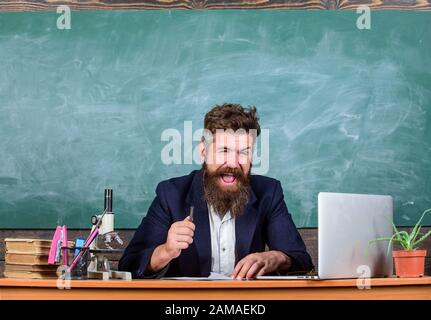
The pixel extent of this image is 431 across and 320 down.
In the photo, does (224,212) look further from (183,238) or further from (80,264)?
(80,264)

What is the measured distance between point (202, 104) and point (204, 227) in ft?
3.27

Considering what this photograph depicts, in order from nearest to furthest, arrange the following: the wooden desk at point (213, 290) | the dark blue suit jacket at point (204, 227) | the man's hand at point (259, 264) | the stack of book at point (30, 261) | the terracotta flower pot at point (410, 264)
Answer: the wooden desk at point (213, 290) → the terracotta flower pot at point (410, 264) → the man's hand at point (259, 264) → the stack of book at point (30, 261) → the dark blue suit jacket at point (204, 227)

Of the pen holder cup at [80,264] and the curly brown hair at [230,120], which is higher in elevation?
the curly brown hair at [230,120]

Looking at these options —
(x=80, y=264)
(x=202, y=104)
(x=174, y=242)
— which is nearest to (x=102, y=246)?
(x=80, y=264)

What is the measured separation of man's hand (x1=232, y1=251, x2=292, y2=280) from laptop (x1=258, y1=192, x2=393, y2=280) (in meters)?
0.13

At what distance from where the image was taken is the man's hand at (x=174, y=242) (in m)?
2.67

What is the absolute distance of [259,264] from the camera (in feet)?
8.84

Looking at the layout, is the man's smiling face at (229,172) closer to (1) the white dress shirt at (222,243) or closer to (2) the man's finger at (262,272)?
(1) the white dress shirt at (222,243)

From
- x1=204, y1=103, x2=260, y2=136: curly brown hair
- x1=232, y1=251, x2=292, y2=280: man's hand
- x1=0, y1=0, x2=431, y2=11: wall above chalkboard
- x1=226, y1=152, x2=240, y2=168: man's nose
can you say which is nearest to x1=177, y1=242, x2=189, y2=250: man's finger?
A: x1=232, y1=251, x2=292, y2=280: man's hand

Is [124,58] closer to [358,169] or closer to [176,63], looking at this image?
[176,63]

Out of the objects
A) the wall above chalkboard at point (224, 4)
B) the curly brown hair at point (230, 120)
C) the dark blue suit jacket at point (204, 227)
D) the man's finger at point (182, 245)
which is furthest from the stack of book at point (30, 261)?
the wall above chalkboard at point (224, 4)

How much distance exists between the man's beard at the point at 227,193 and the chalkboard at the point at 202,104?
70cm

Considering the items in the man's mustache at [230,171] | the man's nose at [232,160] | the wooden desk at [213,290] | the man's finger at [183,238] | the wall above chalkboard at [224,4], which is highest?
the wall above chalkboard at [224,4]

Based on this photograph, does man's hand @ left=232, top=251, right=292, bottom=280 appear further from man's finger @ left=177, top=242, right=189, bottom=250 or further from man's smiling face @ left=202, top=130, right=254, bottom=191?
man's smiling face @ left=202, top=130, right=254, bottom=191
